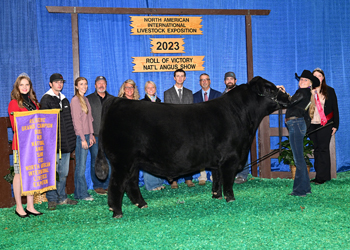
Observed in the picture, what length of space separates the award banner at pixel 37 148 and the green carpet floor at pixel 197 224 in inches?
17.6

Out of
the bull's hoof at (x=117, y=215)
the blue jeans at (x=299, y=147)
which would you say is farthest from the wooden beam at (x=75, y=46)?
the blue jeans at (x=299, y=147)

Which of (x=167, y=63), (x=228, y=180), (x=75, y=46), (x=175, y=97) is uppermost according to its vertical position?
(x=75, y=46)

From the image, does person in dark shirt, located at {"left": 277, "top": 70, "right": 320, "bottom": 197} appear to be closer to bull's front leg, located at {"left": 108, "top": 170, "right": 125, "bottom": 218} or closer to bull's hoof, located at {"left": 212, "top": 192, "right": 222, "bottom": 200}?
bull's hoof, located at {"left": 212, "top": 192, "right": 222, "bottom": 200}

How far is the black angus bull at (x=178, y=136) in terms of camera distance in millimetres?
3719

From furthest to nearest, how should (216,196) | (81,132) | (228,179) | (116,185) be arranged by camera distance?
1. (81,132)
2. (216,196)
3. (228,179)
4. (116,185)

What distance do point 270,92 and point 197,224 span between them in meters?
2.12

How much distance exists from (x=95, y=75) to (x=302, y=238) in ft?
14.8

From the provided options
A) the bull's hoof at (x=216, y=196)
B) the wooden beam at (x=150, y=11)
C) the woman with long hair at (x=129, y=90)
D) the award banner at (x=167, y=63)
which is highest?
the wooden beam at (x=150, y=11)

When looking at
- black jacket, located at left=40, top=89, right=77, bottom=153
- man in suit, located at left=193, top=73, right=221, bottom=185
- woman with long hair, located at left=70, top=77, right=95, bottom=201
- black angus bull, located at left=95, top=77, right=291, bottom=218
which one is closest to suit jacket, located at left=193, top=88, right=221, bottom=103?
man in suit, located at left=193, top=73, right=221, bottom=185

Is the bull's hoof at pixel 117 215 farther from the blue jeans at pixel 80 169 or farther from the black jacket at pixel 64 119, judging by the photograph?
the blue jeans at pixel 80 169

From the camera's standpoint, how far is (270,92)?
173 inches

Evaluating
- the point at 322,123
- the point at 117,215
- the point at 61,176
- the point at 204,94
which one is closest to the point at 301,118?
the point at 322,123

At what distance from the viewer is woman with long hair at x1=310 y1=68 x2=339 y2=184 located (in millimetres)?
5602

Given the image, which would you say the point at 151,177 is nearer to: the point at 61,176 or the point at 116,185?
the point at 61,176
